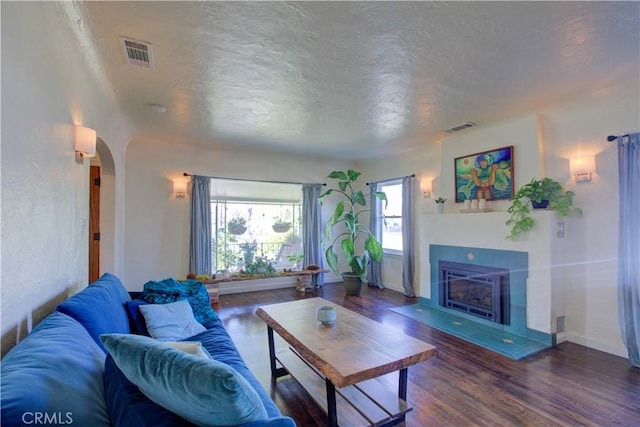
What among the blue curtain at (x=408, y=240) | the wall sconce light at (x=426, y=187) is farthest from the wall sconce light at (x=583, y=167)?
the blue curtain at (x=408, y=240)

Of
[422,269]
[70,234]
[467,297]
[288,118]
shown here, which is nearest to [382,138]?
[288,118]

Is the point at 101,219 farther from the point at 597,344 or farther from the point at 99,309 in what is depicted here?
the point at 597,344

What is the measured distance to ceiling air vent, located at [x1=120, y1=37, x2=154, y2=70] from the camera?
219 cm

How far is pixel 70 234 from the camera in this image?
214 cm

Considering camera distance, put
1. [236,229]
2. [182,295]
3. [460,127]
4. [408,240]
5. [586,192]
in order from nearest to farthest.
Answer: [182,295] < [586,192] < [460,127] < [408,240] < [236,229]

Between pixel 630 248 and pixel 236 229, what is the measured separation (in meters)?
5.33

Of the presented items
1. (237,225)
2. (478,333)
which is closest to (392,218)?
(478,333)

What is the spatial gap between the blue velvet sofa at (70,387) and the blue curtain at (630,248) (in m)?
3.31

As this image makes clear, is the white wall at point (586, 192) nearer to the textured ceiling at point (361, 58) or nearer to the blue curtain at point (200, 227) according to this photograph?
the textured ceiling at point (361, 58)

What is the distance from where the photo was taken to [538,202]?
3350 mm

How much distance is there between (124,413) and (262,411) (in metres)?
0.44

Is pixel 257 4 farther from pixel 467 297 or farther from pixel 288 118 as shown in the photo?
pixel 467 297

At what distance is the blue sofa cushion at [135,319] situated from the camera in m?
2.24
